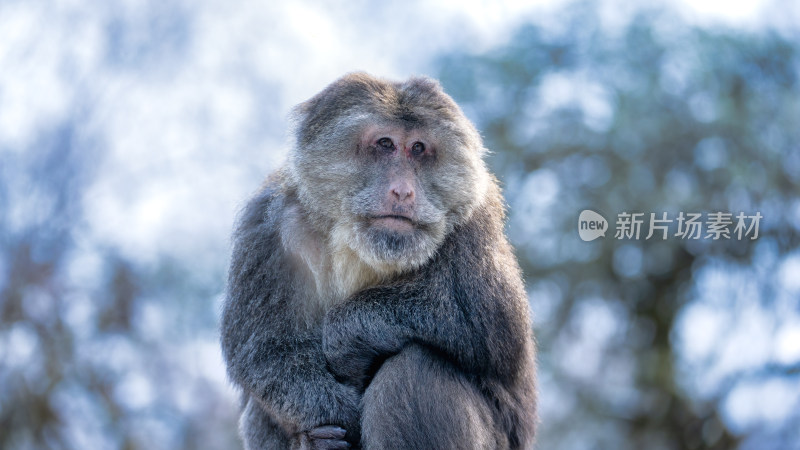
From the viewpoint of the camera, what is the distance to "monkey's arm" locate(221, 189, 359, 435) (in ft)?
13.1

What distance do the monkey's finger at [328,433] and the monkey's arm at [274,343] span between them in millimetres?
39

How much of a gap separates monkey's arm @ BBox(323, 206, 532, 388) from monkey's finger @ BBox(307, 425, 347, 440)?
260mm

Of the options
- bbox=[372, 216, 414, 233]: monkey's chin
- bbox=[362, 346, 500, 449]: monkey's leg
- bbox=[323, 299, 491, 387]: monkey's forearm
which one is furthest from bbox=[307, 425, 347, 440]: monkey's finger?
bbox=[372, 216, 414, 233]: monkey's chin

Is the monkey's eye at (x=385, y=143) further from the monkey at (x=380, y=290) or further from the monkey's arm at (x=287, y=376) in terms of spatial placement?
the monkey's arm at (x=287, y=376)

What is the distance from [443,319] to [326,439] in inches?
32.8

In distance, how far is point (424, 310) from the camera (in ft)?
13.2

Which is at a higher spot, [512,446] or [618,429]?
[618,429]

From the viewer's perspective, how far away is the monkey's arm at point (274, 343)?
400cm

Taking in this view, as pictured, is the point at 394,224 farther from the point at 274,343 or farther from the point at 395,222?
the point at 274,343

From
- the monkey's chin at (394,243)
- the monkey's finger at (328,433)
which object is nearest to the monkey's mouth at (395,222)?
the monkey's chin at (394,243)

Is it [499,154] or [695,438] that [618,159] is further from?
[695,438]

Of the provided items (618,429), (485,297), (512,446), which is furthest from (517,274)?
(618,429)

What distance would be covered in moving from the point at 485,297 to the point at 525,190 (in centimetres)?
831

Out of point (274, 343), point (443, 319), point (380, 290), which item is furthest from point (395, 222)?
point (274, 343)
